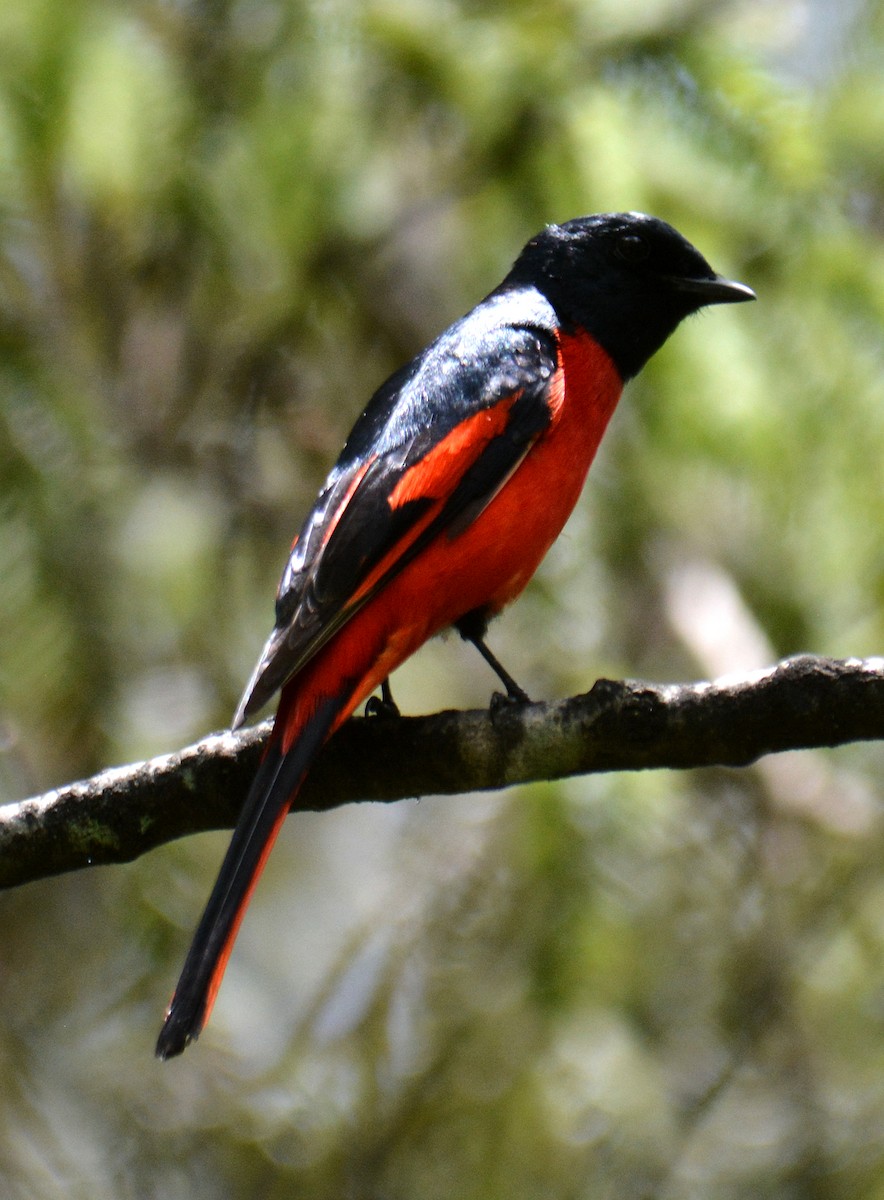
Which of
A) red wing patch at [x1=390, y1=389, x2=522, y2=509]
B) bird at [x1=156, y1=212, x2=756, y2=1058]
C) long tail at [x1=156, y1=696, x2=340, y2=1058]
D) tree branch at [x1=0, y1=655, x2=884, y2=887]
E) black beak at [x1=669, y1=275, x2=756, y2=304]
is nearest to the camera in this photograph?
tree branch at [x1=0, y1=655, x2=884, y2=887]

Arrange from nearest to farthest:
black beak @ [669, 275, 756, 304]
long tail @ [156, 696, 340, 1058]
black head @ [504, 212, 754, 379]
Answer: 1. long tail @ [156, 696, 340, 1058]
2. black beak @ [669, 275, 756, 304]
3. black head @ [504, 212, 754, 379]

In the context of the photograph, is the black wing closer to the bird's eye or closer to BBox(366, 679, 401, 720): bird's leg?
BBox(366, 679, 401, 720): bird's leg

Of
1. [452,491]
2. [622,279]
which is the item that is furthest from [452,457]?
[622,279]

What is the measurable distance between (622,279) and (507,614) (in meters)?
1.13

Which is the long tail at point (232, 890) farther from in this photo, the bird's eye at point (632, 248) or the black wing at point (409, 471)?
the bird's eye at point (632, 248)

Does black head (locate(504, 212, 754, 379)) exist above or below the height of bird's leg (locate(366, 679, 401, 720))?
above

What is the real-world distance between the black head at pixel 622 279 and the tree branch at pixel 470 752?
154 centimetres

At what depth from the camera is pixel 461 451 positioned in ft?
11.8

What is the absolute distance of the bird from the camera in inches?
117

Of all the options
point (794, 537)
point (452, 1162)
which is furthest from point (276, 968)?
point (794, 537)

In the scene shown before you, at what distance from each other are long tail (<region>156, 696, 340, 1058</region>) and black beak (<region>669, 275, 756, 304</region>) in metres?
1.80

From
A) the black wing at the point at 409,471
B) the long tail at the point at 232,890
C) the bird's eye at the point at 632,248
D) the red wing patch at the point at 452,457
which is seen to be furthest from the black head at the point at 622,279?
the long tail at the point at 232,890

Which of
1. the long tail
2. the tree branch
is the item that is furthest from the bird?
the tree branch

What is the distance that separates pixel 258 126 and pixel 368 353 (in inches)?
63.8
